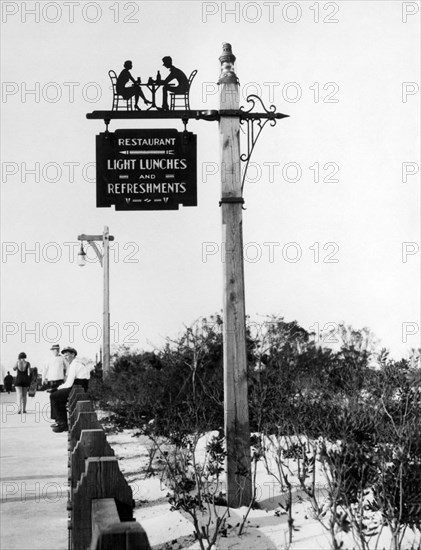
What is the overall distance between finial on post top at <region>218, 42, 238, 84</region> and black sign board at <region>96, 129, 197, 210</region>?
2.08 ft

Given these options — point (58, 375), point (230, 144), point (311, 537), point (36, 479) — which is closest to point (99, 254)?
point (58, 375)

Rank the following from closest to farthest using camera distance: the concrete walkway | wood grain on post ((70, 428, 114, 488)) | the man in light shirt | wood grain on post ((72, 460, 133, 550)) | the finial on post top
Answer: wood grain on post ((72, 460, 133, 550)), wood grain on post ((70, 428, 114, 488)), the concrete walkway, the finial on post top, the man in light shirt

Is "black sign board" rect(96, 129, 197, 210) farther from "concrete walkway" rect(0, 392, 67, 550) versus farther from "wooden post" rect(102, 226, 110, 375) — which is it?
"wooden post" rect(102, 226, 110, 375)

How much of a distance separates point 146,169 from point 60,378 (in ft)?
29.9

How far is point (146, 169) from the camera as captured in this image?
7.50 meters

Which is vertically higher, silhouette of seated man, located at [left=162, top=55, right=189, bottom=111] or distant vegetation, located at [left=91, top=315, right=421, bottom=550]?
silhouette of seated man, located at [left=162, top=55, right=189, bottom=111]

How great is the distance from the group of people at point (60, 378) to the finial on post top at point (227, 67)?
695 cm

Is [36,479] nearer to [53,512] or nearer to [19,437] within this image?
[53,512]

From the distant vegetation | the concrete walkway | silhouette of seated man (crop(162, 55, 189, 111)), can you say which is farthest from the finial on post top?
the concrete walkway

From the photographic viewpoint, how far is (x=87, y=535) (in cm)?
279

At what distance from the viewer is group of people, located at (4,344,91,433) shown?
12.9 m

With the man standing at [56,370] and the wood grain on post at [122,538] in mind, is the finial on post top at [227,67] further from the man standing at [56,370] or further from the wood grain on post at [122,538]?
the man standing at [56,370]

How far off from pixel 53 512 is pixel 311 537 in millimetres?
2445

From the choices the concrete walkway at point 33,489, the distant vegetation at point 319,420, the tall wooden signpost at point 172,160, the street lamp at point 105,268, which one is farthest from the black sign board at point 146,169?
the street lamp at point 105,268
